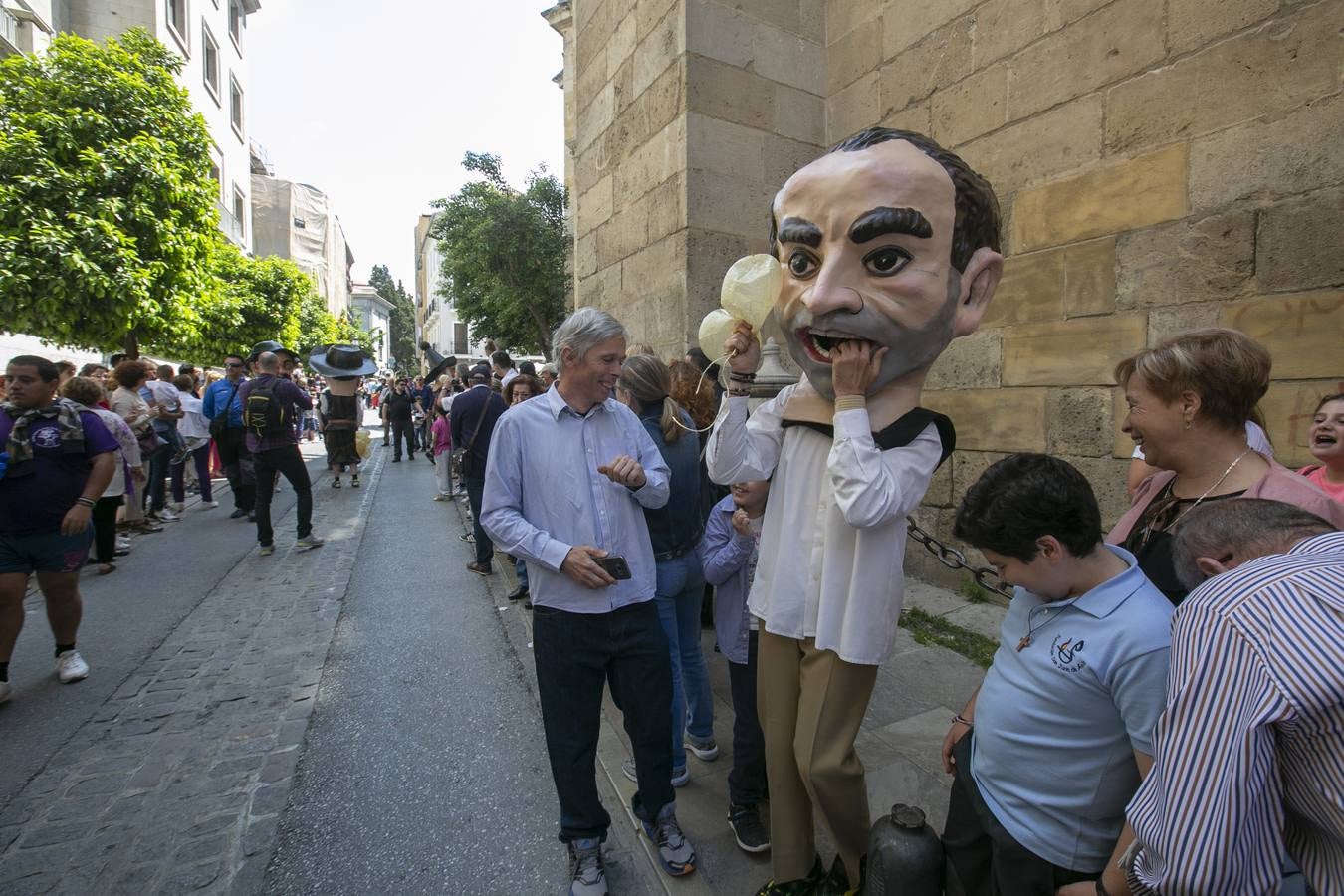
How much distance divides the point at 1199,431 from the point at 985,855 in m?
1.15

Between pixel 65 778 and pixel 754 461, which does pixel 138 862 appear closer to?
pixel 65 778

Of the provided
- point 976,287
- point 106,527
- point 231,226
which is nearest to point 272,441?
point 106,527

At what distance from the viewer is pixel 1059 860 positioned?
1396 mm

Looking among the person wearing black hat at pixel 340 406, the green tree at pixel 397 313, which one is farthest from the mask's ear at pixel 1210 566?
the green tree at pixel 397 313

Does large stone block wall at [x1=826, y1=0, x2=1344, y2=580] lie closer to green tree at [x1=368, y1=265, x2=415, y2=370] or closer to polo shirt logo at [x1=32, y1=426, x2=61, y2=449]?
polo shirt logo at [x1=32, y1=426, x2=61, y2=449]

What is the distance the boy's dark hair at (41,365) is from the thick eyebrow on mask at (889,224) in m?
4.44

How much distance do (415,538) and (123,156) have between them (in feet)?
20.2

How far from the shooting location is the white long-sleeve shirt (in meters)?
1.62

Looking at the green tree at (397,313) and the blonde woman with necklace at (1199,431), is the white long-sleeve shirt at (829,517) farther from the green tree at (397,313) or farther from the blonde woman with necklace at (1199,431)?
the green tree at (397,313)

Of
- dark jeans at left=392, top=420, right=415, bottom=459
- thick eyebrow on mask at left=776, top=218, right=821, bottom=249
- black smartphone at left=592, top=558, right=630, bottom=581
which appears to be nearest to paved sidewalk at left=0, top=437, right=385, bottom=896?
black smartphone at left=592, top=558, right=630, bottom=581

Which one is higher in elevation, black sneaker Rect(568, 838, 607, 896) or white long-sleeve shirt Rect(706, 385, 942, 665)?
white long-sleeve shirt Rect(706, 385, 942, 665)

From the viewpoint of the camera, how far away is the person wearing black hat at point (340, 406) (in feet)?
33.7

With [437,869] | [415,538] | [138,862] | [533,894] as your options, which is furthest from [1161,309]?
[415,538]

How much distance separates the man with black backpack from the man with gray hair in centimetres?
506
